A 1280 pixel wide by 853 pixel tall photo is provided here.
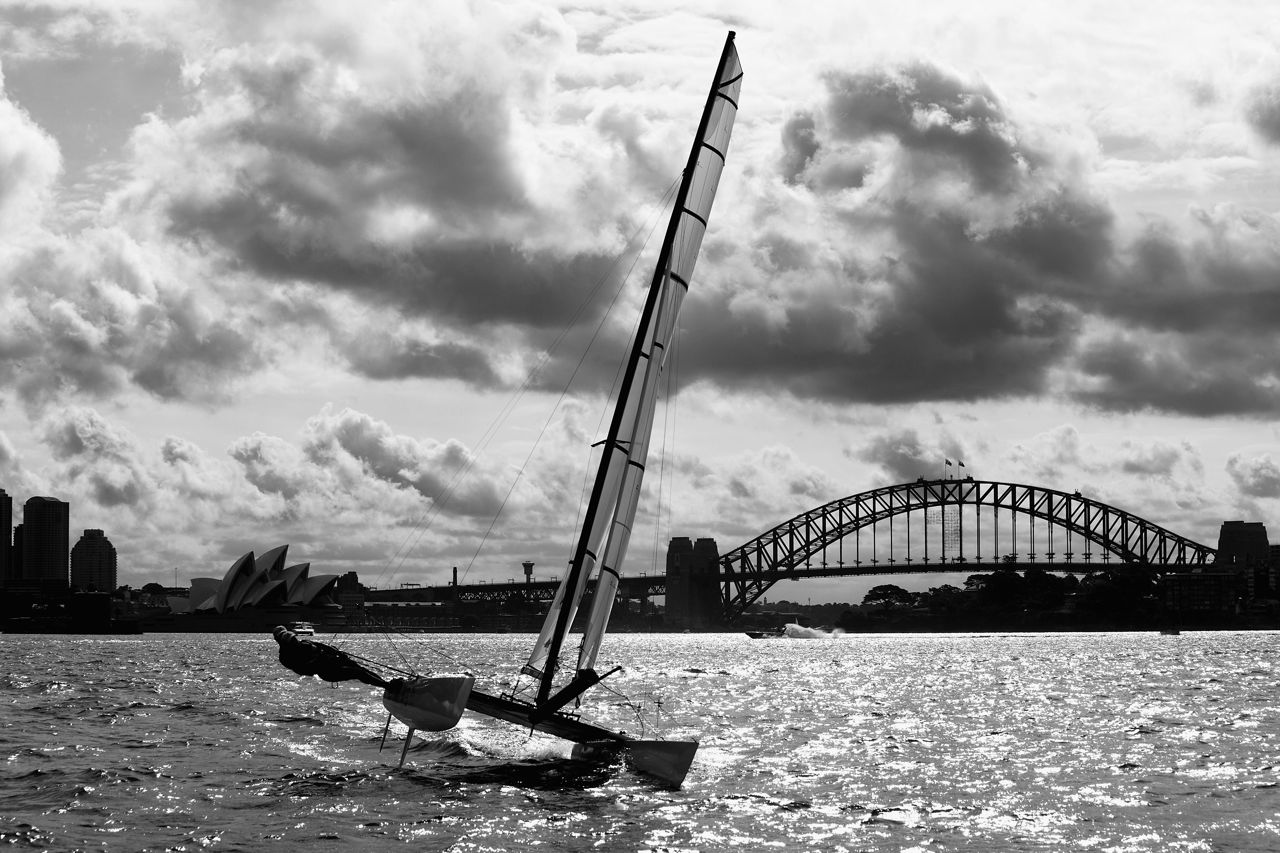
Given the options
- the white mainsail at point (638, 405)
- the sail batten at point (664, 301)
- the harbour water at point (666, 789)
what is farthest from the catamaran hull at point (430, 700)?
the sail batten at point (664, 301)

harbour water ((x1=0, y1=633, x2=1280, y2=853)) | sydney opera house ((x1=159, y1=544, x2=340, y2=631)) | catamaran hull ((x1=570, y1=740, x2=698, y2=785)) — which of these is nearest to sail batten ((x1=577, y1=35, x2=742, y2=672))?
catamaran hull ((x1=570, y1=740, x2=698, y2=785))

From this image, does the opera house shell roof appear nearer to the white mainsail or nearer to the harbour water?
the harbour water

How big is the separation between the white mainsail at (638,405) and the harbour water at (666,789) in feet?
10.1

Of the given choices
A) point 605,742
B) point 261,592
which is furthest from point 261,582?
point 605,742

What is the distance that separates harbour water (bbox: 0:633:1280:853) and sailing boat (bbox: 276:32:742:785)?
42.9 inches

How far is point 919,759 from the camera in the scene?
31922 mm

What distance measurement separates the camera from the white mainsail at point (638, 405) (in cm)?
2816

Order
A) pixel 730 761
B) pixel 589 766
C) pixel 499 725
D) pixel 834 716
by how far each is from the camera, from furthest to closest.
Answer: pixel 834 716 → pixel 499 725 → pixel 730 761 → pixel 589 766

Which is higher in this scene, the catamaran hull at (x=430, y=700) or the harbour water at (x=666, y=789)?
the catamaran hull at (x=430, y=700)

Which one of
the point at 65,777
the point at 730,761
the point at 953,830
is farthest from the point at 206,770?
the point at 953,830

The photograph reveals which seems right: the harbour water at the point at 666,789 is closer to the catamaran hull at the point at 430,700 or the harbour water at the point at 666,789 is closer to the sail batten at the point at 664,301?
the catamaran hull at the point at 430,700

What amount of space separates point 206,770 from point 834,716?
2219 centimetres

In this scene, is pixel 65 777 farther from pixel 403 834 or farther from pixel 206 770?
pixel 403 834

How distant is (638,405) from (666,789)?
7216 mm
